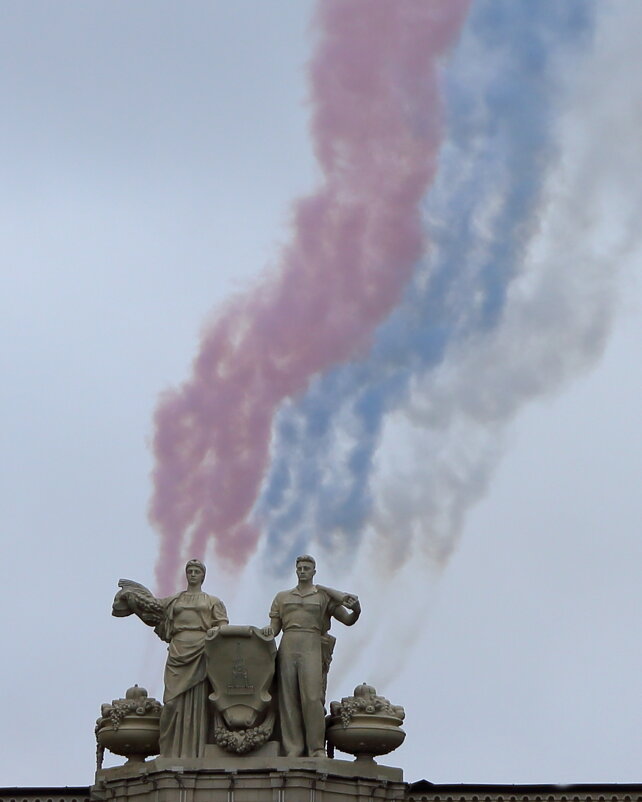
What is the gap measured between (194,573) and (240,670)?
3.71 meters

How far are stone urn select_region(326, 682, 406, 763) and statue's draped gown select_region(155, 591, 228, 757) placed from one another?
12.7 feet

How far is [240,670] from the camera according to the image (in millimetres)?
61656

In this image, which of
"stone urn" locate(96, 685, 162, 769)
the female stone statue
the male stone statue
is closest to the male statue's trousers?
the male stone statue

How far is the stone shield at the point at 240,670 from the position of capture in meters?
61.4

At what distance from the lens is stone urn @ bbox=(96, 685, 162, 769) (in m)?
62.1

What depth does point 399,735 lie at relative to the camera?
200ft

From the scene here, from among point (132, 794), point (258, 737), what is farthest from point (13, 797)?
point (258, 737)

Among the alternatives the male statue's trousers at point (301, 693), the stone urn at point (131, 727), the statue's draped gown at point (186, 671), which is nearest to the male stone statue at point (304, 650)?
the male statue's trousers at point (301, 693)

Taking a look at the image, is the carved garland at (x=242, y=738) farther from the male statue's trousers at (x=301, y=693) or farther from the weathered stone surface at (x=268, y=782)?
the male statue's trousers at (x=301, y=693)

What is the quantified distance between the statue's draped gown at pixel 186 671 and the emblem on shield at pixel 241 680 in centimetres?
51

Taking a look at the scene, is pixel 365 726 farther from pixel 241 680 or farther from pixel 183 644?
pixel 183 644

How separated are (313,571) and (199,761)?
6.59m

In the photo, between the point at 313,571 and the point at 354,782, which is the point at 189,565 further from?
the point at 354,782

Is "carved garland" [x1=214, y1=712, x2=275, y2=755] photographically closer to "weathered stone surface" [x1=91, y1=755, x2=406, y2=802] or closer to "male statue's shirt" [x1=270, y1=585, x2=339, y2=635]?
"weathered stone surface" [x1=91, y1=755, x2=406, y2=802]
